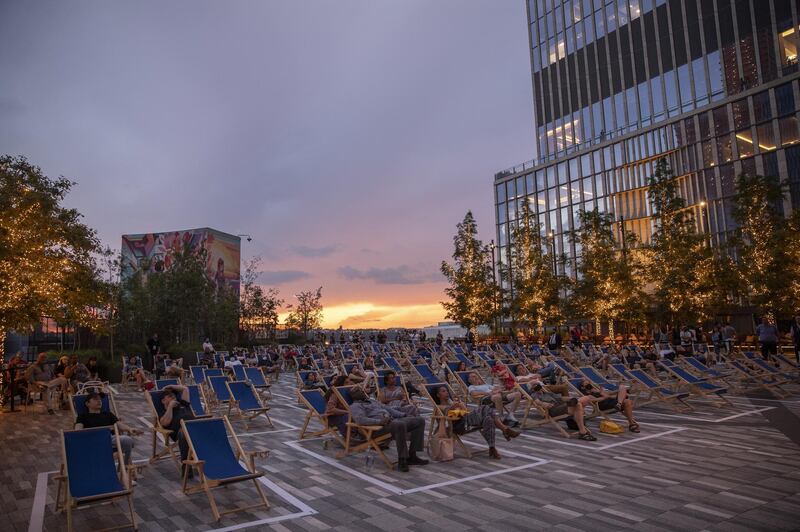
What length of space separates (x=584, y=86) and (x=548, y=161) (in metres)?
7.04

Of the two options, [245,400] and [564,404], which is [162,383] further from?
[564,404]

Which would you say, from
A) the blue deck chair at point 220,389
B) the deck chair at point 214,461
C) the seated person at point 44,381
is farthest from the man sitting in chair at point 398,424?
the seated person at point 44,381

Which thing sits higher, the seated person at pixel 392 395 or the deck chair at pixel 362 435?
the seated person at pixel 392 395

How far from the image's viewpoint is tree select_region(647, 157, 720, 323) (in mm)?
22312

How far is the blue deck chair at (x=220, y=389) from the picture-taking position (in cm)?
970

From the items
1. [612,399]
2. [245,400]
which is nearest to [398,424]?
[612,399]

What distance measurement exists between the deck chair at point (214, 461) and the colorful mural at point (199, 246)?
142 feet

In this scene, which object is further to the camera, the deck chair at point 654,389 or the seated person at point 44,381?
the seated person at point 44,381

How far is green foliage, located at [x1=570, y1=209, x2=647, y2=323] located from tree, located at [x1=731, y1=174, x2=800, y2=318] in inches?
196

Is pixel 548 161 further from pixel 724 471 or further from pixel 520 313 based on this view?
pixel 724 471

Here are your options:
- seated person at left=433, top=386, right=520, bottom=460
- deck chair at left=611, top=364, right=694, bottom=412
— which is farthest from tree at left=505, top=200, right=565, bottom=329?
seated person at left=433, top=386, right=520, bottom=460

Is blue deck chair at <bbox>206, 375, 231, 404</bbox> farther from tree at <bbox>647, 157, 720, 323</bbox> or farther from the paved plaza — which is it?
tree at <bbox>647, 157, 720, 323</bbox>

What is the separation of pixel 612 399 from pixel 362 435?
411 cm

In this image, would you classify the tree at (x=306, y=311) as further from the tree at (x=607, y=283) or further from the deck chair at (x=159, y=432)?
the deck chair at (x=159, y=432)
